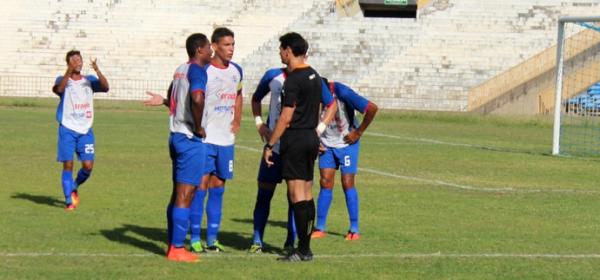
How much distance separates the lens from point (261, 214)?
464 inches

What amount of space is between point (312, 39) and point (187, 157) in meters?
45.7

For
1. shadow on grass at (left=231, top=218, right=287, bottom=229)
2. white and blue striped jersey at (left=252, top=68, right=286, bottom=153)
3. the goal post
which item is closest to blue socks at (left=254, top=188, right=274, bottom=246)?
white and blue striped jersey at (left=252, top=68, right=286, bottom=153)

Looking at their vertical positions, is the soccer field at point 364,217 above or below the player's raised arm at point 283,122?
below

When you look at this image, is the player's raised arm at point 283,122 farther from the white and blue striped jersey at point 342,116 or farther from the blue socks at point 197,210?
the white and blue striped jersey at point 342,116

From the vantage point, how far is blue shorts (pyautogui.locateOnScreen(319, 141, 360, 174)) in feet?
43.5

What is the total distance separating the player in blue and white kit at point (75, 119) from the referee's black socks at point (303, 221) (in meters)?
5.73

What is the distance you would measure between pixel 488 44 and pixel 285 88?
4497cm

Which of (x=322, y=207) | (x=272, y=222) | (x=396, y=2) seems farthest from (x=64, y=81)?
(x=396, y=2)

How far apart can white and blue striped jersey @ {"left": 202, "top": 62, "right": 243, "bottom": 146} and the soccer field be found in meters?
1.17

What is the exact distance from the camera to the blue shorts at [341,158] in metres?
13.2

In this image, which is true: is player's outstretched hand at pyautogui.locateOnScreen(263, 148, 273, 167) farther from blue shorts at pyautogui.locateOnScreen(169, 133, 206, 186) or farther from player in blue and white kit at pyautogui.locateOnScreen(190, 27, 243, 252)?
player in blue and white kit at pyautogui.locateOnScreen(190, 27, 243, 252)

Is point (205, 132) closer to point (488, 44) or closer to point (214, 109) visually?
point (214, 109)

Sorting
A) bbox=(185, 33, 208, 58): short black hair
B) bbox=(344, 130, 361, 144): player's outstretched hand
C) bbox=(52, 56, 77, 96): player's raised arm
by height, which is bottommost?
bbox=(344, 130, 361, 144): player's outstretched hand

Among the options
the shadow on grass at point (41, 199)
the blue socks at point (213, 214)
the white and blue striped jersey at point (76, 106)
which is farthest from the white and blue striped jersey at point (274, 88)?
the shadow on grass at point (41, 199)
